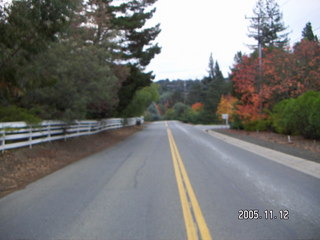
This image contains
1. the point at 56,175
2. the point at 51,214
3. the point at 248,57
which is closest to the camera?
the point at 51,214

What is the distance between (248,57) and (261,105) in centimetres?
471

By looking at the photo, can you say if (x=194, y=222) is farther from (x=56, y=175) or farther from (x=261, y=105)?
(x=261, y=105)

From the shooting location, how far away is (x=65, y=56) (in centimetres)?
1378

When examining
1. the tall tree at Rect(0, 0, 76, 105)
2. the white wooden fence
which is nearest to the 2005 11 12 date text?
the tall tree at Rect(0, 0, 76, 105)

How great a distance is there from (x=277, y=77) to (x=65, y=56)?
17680mm

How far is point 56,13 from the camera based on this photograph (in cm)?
809

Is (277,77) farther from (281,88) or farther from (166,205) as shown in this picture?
(166,205)

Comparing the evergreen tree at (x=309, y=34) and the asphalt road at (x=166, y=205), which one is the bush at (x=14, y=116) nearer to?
the asphalt road at (x=166, y=205)

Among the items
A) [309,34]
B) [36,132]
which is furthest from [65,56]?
[309,34]

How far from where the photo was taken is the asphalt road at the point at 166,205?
4.56 metres

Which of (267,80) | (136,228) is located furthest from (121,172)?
(267,80)

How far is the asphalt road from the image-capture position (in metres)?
4.56

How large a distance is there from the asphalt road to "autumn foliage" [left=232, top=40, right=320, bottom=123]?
16.0 metres

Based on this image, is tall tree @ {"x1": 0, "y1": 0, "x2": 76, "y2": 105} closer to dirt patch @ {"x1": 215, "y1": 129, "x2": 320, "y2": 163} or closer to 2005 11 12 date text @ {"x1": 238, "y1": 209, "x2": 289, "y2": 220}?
2005 11 12 date text @ {"x1": 238, "y1": 209, "x2": 289, "y2": 220}
